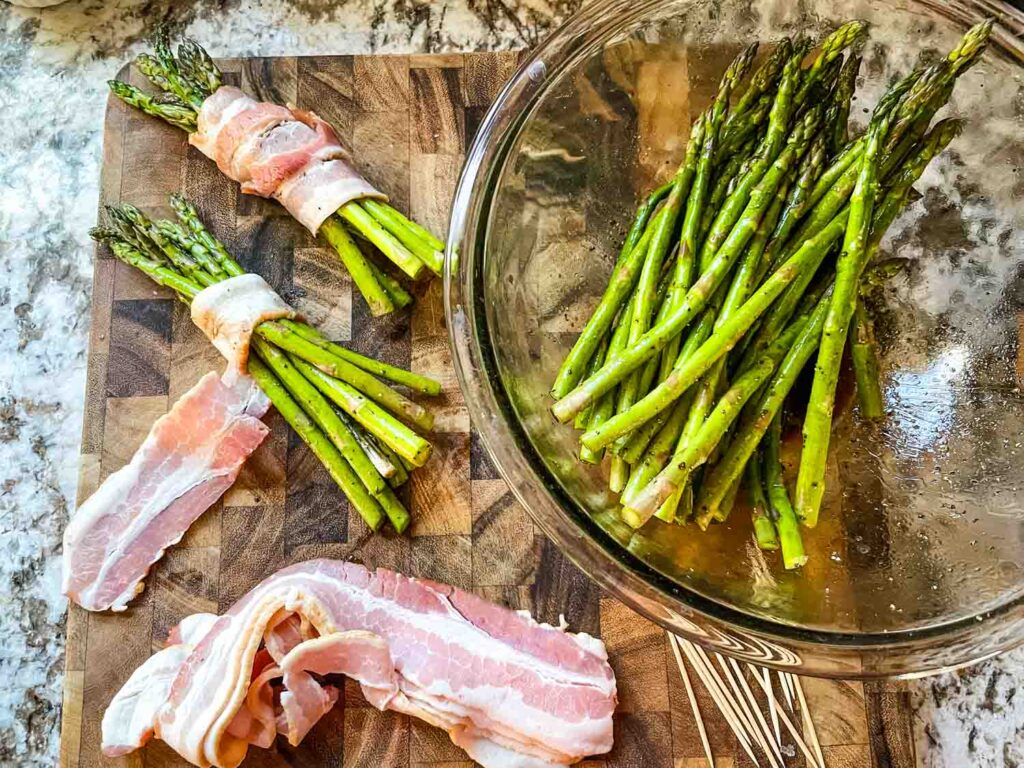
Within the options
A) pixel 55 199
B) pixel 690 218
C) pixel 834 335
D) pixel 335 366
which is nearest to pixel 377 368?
pixel 335 366

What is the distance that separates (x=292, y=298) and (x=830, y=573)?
1.62 metres

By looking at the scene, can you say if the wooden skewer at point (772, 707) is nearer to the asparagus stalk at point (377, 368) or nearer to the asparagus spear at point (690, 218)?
the asparagus spear at point (690, 218)

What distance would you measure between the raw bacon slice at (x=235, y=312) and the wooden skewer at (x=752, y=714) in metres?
1.49

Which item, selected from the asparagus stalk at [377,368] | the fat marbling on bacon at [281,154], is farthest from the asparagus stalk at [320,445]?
the fat marbling on bacon at [281,154]

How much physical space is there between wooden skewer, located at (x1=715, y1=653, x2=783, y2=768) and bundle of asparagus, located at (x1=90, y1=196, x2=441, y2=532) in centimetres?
93

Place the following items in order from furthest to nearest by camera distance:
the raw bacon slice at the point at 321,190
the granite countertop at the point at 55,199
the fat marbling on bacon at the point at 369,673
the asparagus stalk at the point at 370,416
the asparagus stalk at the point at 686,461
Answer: the granite countertop at the point at 55,199 < the raw bacon slice at the point at 321,190 < the asparagus stalk at the point at 370,416 < the fat marbling on bacon at the point at 369,673 < the asparagus stalk at the point at 686,461

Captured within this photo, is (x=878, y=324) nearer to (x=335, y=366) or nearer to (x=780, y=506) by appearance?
(x=780, y=506)

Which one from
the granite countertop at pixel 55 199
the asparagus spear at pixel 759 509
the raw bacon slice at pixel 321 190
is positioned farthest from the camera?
the granite countertop at pixel 55 199

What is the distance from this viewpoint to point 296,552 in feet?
8.09

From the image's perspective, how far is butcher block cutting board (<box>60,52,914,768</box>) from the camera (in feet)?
7.69

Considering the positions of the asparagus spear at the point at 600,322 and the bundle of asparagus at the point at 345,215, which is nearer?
the asparagus spear at the point at 600,322

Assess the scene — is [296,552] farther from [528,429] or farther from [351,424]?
[528,429]

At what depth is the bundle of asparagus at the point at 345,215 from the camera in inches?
99.0

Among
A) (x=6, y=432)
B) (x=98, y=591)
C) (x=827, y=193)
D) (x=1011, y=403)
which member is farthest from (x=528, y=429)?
(x=6, y=432)
